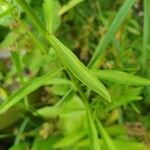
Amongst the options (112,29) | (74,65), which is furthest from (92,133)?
(74,65)

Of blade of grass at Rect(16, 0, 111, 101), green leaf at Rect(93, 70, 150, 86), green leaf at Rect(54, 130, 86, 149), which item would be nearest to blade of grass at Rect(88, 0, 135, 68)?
green leaf at Rect(93, 70, 150, 86)

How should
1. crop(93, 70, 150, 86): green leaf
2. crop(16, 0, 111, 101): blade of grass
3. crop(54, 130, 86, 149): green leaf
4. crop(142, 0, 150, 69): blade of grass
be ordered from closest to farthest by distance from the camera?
crop(16, 0, 111, 101): blade of grass
crop(93, 70, 150, 86): green leaf
crop(142, 0, 150, 69): blade of grass
crop(54, 130, 86, 149): green leaf

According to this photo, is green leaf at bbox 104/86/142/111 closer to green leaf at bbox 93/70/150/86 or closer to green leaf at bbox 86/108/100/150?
green leaf at bbox 86/108/100/150

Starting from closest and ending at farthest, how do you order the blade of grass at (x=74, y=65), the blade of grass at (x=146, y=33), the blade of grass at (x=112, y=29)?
the blade of grass at (x=74, y=65)
the blade of grass at (x=112, y=29)
the blade of grass at (x=146, y=33)

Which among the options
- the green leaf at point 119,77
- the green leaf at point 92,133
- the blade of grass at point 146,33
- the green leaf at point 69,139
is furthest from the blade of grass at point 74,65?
the green leaf at point 69,139

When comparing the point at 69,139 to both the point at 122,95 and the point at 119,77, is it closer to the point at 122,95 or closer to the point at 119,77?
the point at 122,95

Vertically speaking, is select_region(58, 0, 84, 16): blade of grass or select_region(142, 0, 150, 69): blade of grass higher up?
select_region(58, 0, 84, 16): blade of grass

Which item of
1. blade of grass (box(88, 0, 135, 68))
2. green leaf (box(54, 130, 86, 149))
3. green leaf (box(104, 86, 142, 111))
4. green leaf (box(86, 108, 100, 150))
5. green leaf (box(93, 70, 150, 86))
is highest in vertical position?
blade of grass (box(88, 0, 135, 68))

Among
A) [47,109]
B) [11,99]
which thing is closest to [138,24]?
[47,109]

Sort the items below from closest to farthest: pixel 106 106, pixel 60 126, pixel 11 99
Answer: pixel 11 99 → pixel 106 106 → pixel 60 126

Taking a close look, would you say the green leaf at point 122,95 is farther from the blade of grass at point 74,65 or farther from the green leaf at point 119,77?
the blade of grass at point 74,65

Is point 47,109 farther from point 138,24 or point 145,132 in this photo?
point 138,24
